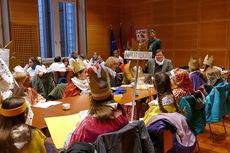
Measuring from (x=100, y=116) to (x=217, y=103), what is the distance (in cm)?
231

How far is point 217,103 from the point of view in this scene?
3.29m

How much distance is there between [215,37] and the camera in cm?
833

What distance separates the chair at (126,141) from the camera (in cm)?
139

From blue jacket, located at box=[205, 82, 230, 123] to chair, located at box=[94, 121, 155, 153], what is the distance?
2.04m

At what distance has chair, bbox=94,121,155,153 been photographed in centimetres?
139

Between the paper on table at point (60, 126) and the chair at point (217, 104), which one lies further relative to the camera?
the chair at point (217, 104)

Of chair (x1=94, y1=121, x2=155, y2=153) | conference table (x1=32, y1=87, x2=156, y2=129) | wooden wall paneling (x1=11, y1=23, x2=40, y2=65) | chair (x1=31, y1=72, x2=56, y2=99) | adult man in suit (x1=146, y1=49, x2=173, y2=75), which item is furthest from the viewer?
wooden wall paneling (x1=11, y1=23, x2=40, y2=65)

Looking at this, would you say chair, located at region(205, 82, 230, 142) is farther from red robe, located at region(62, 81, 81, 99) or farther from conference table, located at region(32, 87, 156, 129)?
red robe, located at region(62, 81, 81, 99)

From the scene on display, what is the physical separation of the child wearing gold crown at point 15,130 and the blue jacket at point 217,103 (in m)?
2.59

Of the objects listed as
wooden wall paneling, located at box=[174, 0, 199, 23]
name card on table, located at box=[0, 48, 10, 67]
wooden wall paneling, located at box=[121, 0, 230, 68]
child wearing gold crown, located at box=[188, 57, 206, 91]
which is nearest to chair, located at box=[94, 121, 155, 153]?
name card on table, located at box=[0, 48, 10, 67]

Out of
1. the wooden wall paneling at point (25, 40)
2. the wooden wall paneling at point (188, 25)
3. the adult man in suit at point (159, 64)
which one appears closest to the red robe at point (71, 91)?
the adult man in suit at point (159, 64)

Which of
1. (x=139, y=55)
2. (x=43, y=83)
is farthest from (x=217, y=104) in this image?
(x=43, y=83)

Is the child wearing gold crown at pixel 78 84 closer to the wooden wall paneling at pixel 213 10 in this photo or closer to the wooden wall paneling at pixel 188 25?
the wooden wall paneling at pixel 188 25

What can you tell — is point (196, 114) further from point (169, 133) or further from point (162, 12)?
point (162, 12)
